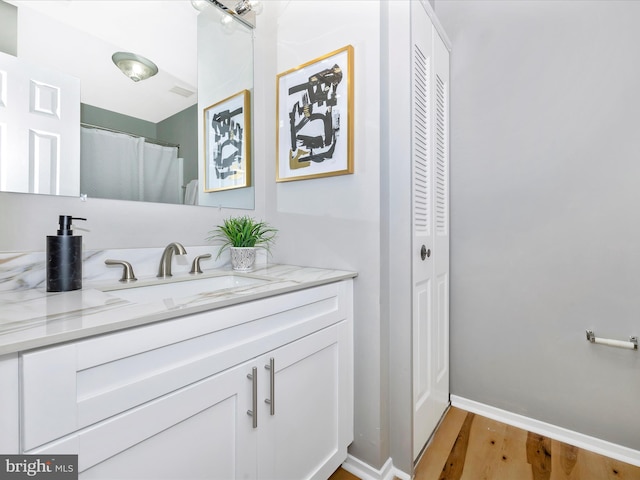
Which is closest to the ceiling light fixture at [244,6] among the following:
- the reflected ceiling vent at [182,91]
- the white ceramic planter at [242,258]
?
the reflected ceiling vent at [182,91]

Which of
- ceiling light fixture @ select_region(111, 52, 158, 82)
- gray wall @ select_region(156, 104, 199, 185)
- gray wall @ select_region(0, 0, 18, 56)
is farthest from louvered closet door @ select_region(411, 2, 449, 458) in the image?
gray wall @ select_region(0, 0, 18, 56)

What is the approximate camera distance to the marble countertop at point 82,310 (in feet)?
1.70

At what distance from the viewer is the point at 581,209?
139 cm

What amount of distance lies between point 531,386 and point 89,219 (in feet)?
6.90

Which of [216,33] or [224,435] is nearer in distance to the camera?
[224,435]

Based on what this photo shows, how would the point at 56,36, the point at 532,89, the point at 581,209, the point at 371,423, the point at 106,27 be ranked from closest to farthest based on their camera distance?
the point at 56,36, the point at 106,27, the point at 371,423, the point at 581,209, the point at 532,89

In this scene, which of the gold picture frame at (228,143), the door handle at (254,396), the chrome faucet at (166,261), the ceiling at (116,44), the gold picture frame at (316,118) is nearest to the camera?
the door handle at (254,396)

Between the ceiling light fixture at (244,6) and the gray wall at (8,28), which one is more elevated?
the ceiling light fixture at (244,6)

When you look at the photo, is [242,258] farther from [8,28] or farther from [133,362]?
[8,28]

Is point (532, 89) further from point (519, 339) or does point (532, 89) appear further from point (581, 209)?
point (519, 339)

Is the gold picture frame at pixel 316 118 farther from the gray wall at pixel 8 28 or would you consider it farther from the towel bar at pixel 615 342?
the towel bar at pixel 615 342

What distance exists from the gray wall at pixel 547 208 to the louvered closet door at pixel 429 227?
14 centimetres

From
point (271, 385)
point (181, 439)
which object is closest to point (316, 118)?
point (271, 385)

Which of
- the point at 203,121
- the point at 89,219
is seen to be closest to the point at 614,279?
the point at 203,121
